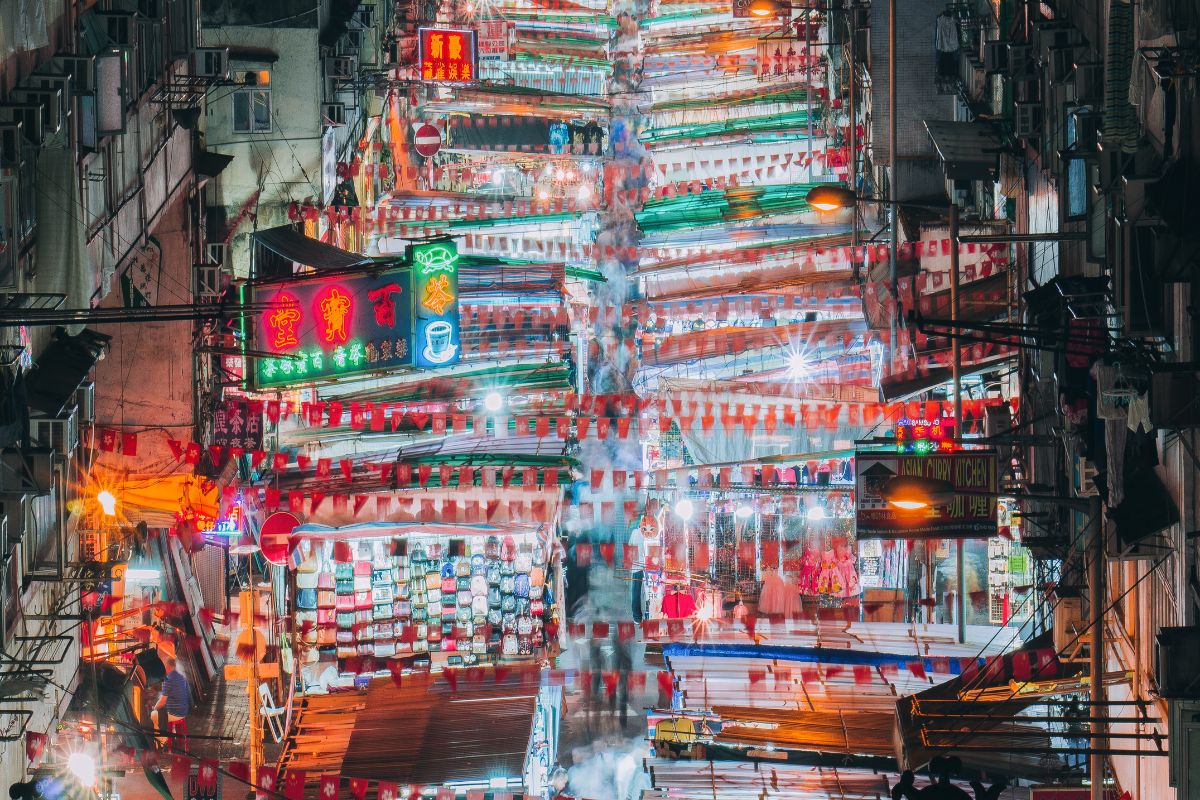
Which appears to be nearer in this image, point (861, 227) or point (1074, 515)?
point (1074, 515)

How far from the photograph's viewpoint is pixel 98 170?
17094 millimetres

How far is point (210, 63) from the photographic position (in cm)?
2084

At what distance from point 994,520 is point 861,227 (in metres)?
11.2

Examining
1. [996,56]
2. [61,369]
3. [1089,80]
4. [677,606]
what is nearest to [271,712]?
[677,606]

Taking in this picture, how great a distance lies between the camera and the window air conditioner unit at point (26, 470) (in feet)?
45.7

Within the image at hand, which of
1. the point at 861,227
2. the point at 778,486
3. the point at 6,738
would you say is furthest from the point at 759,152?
the point at 6,738

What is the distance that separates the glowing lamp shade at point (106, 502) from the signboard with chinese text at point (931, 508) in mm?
9708

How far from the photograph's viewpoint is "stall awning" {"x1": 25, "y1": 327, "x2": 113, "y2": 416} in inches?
605

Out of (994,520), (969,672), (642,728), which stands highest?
(994,520)

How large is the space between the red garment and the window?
35.3ft

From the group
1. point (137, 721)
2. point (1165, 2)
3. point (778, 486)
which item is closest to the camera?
point (1165, 2)

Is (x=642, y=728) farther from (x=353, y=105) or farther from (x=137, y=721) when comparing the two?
(x=353, y=105)

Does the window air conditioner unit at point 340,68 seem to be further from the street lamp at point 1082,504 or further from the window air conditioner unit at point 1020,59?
the street lamp at point 1082,504

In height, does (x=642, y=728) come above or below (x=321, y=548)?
below
